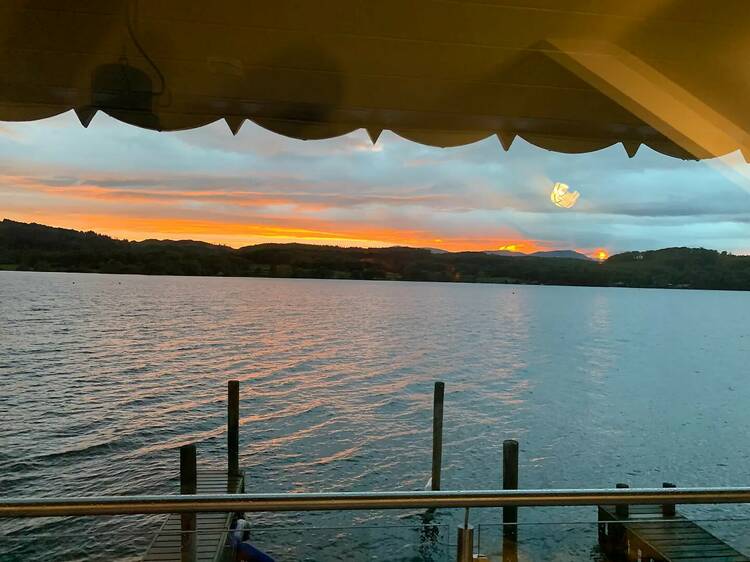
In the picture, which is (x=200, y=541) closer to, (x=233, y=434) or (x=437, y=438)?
(x=233, y=434)

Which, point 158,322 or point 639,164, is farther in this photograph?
point 158,322

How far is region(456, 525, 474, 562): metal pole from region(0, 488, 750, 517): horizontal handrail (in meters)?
0.27

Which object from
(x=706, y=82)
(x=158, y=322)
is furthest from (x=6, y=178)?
(x=706, y=82)

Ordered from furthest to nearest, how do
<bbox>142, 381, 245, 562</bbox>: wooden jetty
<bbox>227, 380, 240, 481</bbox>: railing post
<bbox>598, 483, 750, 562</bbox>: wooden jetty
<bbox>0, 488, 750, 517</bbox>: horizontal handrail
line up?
1. <bbox>227, 380, 240, 481</bbox>: railing post
2. <bbox>142, 381, 245, 562</bbox>: wooden jetty
3. <bbox>598, 483, 750, 562</bbox>: wooden jetty
4. <bbox>0, 488, 750, 517</bbox>: horizontal handrail

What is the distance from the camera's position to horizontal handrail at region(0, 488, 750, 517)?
3.32 feet

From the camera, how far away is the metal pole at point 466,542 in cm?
135

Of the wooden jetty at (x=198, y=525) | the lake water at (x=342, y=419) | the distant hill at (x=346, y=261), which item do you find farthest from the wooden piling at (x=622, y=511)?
the distant hill at (x=346, y=261)

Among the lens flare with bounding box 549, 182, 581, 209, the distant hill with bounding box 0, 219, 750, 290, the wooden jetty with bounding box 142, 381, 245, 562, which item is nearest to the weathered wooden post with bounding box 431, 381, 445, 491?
the wooden jetty with bounding box 142, 381, 245, 562

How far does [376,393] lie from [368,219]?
279 inches

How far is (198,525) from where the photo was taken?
4.32 metres

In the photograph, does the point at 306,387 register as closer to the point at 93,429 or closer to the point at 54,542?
the point at 93,429

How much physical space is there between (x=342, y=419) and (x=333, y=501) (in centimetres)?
1267

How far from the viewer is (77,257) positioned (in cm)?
1407

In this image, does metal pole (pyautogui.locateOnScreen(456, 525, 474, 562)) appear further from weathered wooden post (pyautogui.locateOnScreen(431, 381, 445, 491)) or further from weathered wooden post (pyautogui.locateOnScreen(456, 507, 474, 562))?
weathered wooden post (pyautogui.locateOnScreen(431, 381, 445, 491))
